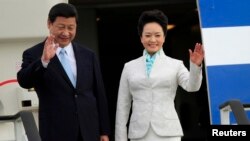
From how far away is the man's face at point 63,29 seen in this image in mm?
2879

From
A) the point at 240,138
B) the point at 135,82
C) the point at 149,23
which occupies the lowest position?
the point at 240,138

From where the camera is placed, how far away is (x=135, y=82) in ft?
10.0

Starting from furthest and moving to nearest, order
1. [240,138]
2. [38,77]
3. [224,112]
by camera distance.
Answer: [224,112], [38,77], [240,138]

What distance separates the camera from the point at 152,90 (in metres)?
3.03

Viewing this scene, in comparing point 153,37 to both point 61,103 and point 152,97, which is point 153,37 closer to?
point 152,97

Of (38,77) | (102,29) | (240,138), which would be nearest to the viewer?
(240,138)

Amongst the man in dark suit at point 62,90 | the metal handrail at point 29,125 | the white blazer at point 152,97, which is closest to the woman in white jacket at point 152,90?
the white blazer at point 152,97

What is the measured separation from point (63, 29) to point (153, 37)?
49 cm

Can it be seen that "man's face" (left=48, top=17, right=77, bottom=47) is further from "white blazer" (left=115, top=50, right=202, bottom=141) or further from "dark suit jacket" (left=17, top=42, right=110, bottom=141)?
"white blazer" (left=115, top=50, right=202, bottom=141)

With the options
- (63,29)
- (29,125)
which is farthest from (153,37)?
(29,125)

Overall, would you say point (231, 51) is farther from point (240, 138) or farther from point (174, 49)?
point (174, 49)

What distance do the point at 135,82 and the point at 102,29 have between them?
6.42 metres

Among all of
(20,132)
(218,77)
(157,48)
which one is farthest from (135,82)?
(218,77)

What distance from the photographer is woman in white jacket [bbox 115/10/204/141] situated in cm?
300
